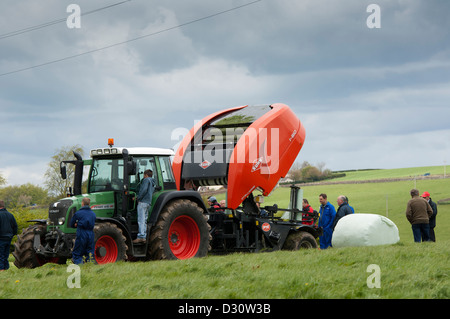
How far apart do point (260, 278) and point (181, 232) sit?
4.50 metres

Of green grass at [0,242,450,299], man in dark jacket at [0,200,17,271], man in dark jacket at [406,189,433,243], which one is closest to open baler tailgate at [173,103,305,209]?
green grass at [0,242,450,299]

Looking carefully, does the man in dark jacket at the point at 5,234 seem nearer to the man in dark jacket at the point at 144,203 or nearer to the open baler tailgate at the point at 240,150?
the man in dark jacket at the point at 144,203

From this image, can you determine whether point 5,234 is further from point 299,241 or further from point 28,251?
point 299,241

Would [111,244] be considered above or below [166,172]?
below

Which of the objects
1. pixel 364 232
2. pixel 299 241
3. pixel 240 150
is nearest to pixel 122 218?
pixel 240 150

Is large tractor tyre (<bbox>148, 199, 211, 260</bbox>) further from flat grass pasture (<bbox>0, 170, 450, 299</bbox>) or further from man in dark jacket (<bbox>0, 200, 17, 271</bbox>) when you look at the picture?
man in dark jacket (<bbox>0, 200, 17, 271</bbox>)

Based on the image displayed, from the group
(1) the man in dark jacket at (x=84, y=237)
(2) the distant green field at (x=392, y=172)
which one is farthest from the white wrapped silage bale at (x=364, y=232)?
(2) the distant green field at (x=392, y=172)

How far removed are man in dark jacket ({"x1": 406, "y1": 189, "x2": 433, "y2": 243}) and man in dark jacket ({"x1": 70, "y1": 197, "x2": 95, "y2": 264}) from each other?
9.16 m

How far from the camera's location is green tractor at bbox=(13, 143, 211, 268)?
1115 centimetres

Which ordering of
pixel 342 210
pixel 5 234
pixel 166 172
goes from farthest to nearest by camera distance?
pixel 342 210 < pixel 5 234 < pixel 166 172

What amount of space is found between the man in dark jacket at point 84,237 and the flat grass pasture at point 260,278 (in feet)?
1.40

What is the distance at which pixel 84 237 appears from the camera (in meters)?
10.5
